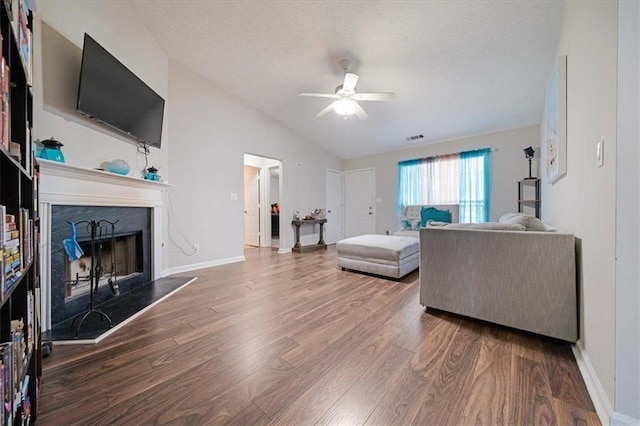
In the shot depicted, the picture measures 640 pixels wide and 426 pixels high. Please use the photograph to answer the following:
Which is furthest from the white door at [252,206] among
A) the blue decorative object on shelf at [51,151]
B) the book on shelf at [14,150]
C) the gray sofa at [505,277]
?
the book on shelf at [14,150]

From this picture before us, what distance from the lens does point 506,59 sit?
2.71 meters

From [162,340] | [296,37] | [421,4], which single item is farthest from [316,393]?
[296,37]

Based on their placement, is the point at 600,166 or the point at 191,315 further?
the point at 191,315

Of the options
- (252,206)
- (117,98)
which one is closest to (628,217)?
(117,98)

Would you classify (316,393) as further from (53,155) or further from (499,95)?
(499,95)

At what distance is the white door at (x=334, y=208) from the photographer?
248 inches

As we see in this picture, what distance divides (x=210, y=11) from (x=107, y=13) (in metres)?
0.96

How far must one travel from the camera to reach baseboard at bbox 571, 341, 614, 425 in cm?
98

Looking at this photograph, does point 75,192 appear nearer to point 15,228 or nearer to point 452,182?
point 15,228

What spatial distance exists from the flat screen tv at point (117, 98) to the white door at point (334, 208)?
4045mm

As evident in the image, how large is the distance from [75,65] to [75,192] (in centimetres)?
114

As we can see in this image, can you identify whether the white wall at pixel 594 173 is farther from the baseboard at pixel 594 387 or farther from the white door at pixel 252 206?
the white door at pixel 252 206

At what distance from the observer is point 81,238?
2066 millimetres

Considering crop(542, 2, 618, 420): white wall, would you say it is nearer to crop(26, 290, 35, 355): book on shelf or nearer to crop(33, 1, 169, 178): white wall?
crop(26, 290, 35, 355): book on shelf
